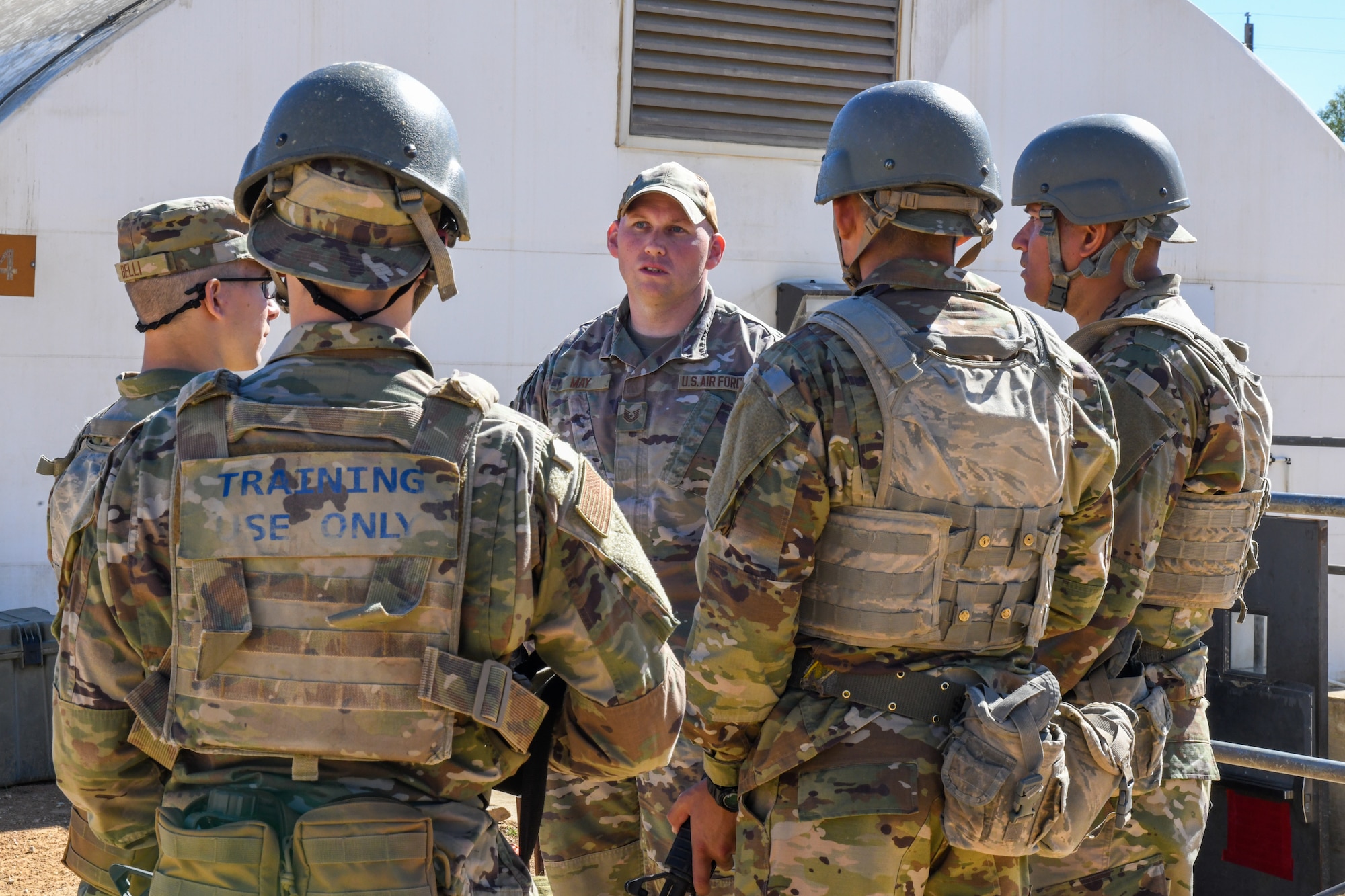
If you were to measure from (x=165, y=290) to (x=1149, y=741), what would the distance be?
2508 millimetres

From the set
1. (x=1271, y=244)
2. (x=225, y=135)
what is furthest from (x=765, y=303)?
(x=1271, y=244)

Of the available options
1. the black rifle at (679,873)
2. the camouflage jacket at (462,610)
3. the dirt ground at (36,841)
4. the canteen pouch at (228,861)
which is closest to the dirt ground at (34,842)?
the dirt ground at (36,841)

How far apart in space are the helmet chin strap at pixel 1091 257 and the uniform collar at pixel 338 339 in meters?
2.00

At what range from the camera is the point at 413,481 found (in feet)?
5.90

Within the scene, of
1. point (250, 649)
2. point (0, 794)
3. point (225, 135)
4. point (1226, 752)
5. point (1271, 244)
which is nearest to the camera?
point (250, 649)

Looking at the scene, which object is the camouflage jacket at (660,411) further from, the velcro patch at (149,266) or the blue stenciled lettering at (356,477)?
the blue stenciled lettering at (356,477)

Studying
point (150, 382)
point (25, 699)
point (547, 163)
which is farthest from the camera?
point (547, 163)

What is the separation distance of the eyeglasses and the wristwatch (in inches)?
59.0

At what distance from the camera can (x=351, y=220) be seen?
1970mm

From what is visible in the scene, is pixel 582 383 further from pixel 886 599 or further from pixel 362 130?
pixel 362 130

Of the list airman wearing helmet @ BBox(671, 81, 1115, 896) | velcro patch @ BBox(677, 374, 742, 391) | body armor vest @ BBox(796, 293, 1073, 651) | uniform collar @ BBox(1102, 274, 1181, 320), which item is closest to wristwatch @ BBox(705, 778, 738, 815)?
airman wearing helmet @ BBox(671, 81, 1115, 896)

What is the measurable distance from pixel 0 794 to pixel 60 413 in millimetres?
1758

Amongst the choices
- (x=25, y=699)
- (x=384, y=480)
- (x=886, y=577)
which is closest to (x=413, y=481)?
(x=384, y=480)

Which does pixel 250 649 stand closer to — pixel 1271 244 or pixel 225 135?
pixel 225 135
